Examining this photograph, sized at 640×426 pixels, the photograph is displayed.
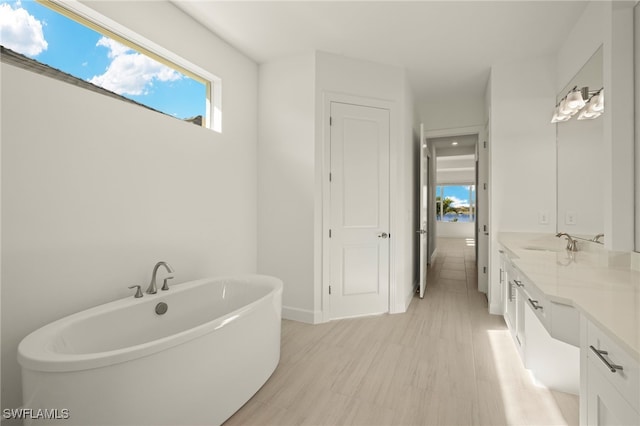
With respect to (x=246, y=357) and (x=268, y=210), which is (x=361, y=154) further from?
(x=246, y=357)

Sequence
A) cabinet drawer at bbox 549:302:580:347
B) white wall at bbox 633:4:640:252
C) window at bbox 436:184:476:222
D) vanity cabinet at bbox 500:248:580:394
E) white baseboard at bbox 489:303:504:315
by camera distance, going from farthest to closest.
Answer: window at bbox 436:184:476:222
white baseboard at bbox 489:303:504:315
vanity cabinet at bbox 500:248:580:394
white wall at bbox 633:4:640:252
cabinet drawer at bbox 549:302:580:347

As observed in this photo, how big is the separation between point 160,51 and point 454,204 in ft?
37.8

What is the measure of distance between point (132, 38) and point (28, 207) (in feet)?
4.60

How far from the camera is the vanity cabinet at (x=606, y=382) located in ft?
Answer: 2.65

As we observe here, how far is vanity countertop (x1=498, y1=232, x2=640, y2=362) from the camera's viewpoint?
3.00 ft

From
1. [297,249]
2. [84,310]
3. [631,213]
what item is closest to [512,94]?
[631,213]

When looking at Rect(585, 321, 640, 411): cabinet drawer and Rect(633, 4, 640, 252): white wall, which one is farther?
Rect(633, 4, 640, 252): white wall

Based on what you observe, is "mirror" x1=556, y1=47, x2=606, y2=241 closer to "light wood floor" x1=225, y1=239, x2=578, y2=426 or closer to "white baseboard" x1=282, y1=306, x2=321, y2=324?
"light wood floor" x1=225, y1=239, x2=578, y2=426

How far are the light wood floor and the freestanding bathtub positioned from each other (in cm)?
27

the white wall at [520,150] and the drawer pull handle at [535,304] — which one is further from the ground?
the white wall at [520,150]

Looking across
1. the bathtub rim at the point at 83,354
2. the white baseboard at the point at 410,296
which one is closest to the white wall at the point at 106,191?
the bathtub rim at the point at 83,354

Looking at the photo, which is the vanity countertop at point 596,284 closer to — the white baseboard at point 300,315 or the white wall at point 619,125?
Answer: the white wall at point 619,125

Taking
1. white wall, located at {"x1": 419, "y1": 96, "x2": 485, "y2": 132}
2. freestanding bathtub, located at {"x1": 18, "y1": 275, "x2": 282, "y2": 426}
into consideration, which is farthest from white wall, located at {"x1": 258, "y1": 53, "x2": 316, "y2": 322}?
white wall, located at {"x1": 419, "y1": 96, "x2": 485, "y2": 132}

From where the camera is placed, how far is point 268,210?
3273 mm
